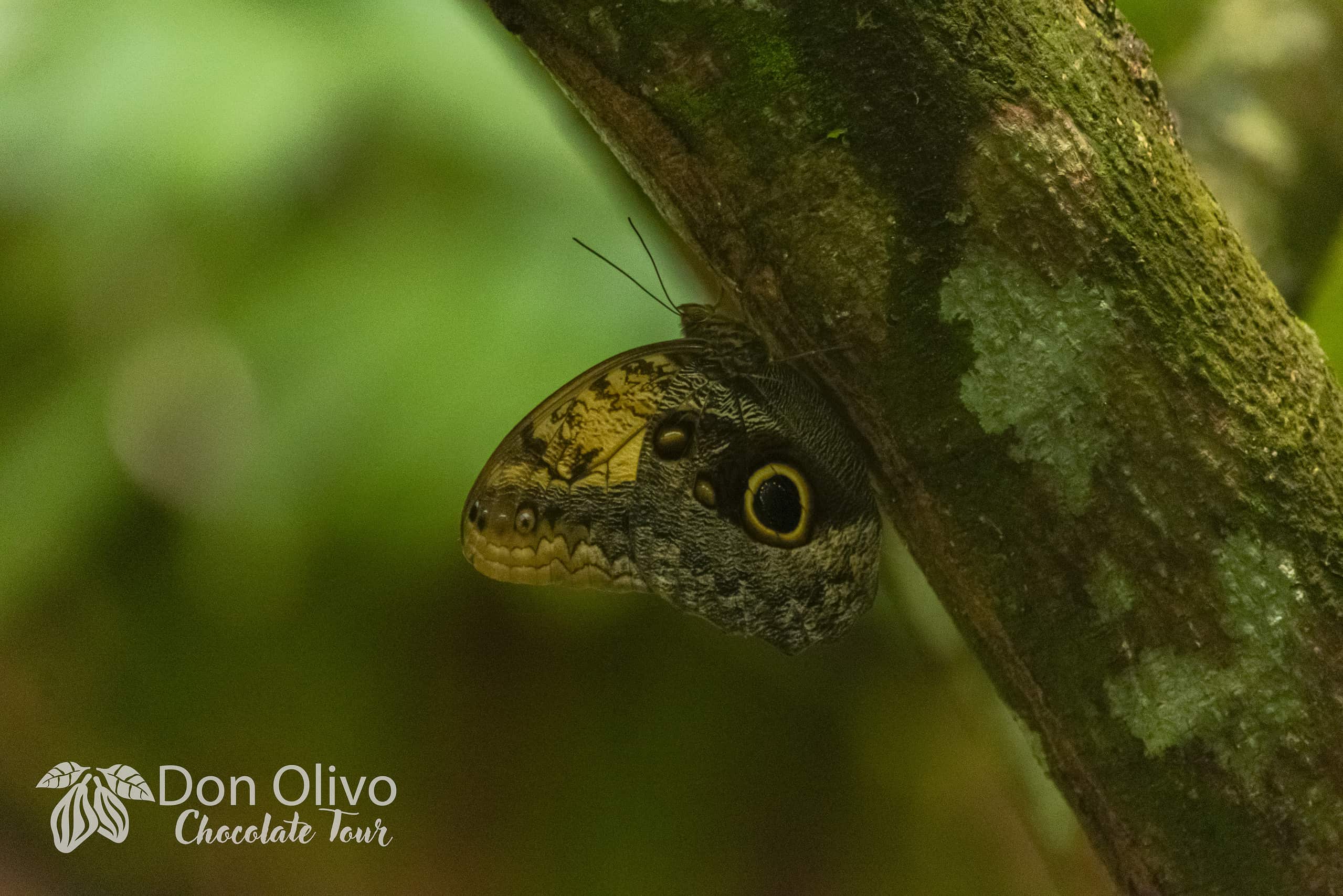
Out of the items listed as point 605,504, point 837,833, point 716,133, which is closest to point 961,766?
point 837,833

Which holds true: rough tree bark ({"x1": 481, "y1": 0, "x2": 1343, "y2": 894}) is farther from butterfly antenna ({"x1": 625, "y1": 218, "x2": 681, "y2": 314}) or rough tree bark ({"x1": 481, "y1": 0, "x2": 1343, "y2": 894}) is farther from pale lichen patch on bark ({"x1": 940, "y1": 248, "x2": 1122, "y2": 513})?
butterfly antenna ({"x1": 625, "y1": 218, "x2": 681, "y2": 314})

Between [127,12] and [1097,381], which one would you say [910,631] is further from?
[127,12]

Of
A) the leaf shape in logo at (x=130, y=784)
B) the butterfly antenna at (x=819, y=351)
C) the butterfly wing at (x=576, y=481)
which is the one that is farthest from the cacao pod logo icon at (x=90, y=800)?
the butterfly antenna at (x=819, y=351)

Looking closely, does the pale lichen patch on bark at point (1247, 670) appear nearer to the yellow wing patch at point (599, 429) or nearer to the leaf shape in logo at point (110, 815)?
the yellow wing patch at point (599, 429)

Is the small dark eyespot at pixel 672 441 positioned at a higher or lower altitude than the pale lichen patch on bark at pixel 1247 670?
higher
